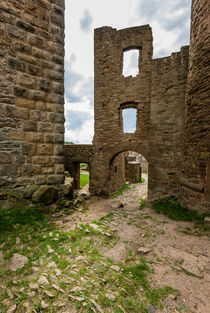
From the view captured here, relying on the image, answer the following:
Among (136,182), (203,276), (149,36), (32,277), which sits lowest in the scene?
(136,182)

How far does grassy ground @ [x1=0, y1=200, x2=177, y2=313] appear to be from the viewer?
5.08ft

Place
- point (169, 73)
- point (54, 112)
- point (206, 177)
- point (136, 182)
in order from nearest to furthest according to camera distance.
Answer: point (54, 112)
point (206, 177)
point (169, 73)
point (136, 182)

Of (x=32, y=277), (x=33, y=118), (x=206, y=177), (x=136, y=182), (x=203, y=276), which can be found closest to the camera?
(x=32, y=277)

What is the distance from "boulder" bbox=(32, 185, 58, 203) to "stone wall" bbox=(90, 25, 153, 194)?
6.58 metres

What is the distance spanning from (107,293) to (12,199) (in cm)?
206

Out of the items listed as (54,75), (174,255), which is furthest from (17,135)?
(174,255)

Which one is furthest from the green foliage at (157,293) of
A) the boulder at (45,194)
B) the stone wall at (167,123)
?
the stone wall at (167,123)

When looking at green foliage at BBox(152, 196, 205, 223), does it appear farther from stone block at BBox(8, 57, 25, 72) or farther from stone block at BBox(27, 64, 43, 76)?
stone block at BBox(8, 57, 25, 72)

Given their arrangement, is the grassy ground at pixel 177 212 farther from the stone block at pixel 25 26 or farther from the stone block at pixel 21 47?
the stone block at pixel 25 26

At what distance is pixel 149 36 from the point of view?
337 inches

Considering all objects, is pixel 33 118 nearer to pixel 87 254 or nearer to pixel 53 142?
pixel 53 142

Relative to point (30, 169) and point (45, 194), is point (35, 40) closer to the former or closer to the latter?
point (30, 169)

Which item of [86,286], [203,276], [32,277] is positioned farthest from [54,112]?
[203,276]

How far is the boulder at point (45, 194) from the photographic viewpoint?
2783 millimetres
